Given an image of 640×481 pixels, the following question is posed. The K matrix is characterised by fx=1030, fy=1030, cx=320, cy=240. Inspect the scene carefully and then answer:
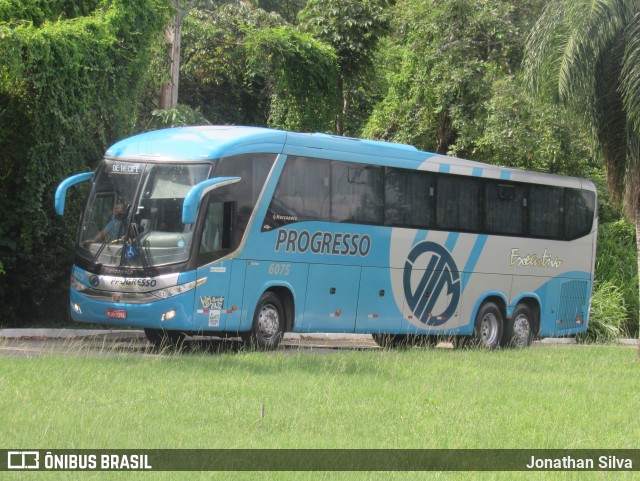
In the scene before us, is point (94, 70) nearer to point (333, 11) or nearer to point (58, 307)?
point (58, 307)

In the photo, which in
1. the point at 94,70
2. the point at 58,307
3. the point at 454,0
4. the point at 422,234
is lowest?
the point at 58,307

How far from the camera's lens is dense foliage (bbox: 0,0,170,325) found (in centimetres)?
1853

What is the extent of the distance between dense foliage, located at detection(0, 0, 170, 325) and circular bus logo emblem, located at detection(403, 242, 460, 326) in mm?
6627

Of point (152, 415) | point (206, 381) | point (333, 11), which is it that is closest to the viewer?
point (152, 415)

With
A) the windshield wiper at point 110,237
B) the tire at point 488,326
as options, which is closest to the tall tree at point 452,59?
the tire at point 488,326

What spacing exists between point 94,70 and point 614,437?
1363 centimetres

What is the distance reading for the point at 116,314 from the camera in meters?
15.7

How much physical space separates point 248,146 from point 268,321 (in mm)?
2895

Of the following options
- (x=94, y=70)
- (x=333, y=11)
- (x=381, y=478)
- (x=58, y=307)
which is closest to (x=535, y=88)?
(x=94, y=70)

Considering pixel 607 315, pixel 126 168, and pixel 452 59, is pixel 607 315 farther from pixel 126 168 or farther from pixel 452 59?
pixel 126 168

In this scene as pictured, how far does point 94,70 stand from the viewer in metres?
19.9

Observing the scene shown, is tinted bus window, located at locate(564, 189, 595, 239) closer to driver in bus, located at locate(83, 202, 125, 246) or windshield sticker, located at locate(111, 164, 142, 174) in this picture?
windshield sticker, located at locate(111, 164, 142, 174)

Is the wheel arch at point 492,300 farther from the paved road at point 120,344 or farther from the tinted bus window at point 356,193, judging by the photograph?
the tinted bus window at point 356,193

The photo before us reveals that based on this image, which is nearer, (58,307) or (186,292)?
(186,292)
